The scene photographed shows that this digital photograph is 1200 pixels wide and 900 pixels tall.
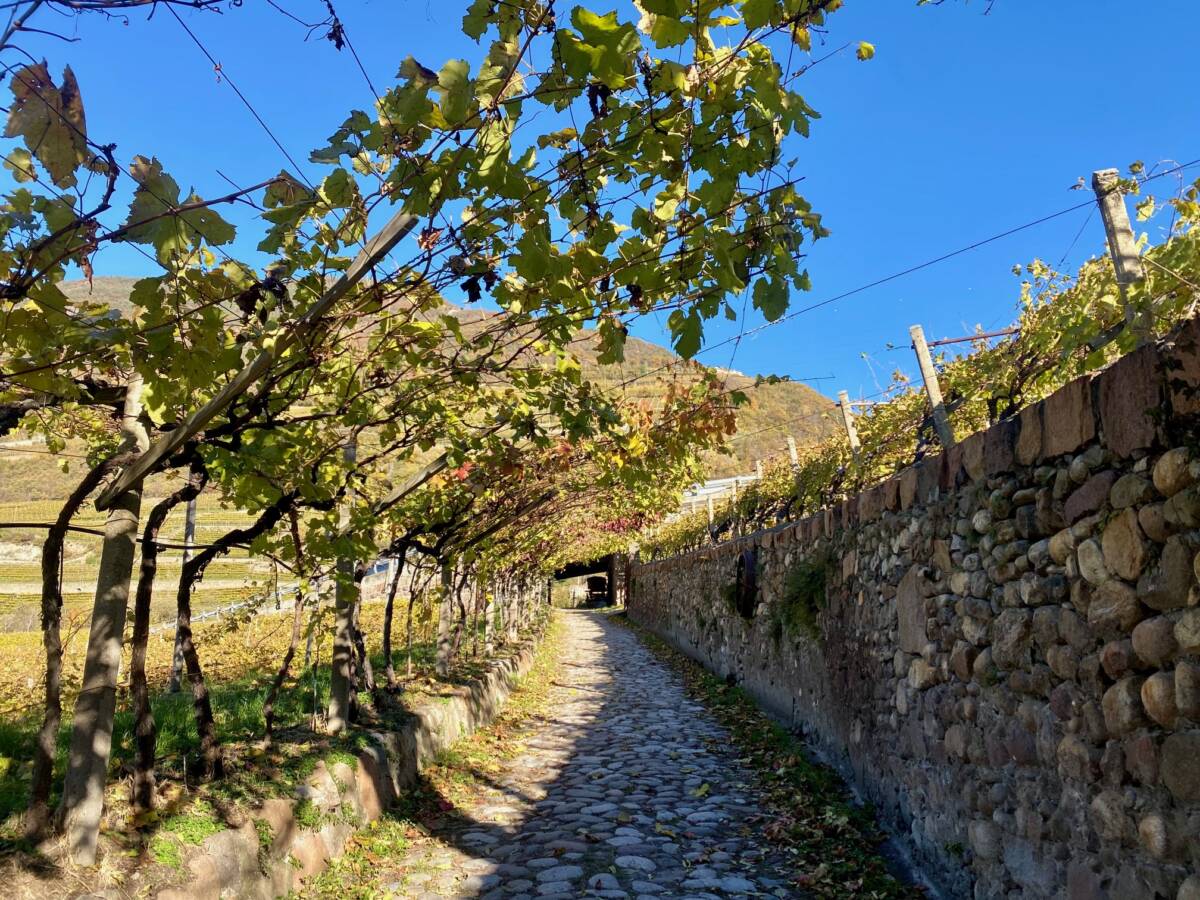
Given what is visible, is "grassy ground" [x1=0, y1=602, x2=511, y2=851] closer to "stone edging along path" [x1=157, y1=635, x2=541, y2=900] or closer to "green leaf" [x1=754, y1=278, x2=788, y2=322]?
"stone edging along path" [x1=157, y1=635, x2=541, y2=900]

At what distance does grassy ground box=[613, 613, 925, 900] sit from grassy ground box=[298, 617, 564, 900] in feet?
7.20

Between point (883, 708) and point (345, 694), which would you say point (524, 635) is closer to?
point (345, 694)

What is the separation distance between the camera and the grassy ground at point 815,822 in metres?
4.01

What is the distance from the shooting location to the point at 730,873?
13.9 ft

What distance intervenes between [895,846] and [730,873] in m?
0.98

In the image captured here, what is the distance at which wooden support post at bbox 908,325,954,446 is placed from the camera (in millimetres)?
4766

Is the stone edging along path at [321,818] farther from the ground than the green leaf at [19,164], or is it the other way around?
the green leaf at [19,164]

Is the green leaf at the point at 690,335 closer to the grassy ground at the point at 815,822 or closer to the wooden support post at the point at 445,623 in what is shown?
the grassy ground at the point at 815,822

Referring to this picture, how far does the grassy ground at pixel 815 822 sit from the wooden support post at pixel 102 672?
3275 mm

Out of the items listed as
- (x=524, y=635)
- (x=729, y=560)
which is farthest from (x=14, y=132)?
(x=524, y=635)

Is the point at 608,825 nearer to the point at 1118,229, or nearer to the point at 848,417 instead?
the point at 1118,229

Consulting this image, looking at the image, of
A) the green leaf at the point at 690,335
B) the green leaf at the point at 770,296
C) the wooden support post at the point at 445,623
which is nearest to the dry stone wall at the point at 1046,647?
the green leaf at the point at 770,296

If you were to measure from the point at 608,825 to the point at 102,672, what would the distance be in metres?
3.24

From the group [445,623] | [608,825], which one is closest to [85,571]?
[445,623]
